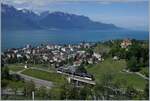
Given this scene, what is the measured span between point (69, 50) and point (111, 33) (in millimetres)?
357

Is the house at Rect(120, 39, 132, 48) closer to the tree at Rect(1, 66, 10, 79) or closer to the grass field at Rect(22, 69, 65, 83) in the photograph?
the grass field at Rect(22, 69, 65, 83)

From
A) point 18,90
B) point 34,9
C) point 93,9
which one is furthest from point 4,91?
point 93,9

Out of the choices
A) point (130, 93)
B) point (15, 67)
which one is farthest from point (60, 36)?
point (130, 93)

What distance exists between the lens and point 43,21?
247cm

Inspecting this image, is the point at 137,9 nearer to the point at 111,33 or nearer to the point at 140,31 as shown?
the point at 140,31

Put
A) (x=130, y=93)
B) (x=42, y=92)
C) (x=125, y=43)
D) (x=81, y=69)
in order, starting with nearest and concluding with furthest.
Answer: (x=42, y=92) < (x=130, y=93) < (x=81, y=69) < (x=125, y=43)

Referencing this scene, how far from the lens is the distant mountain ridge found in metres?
2.19

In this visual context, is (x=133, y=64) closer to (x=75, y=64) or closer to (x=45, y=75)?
(x=75, y=64)

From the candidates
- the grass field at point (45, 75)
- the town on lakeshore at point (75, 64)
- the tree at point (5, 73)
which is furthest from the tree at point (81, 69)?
the tree at point (5, 73)

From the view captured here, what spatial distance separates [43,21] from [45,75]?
437 millimetres

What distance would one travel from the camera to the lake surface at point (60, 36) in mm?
2375

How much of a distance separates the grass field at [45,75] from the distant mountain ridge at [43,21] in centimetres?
35

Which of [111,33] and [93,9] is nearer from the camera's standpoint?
[93,9]

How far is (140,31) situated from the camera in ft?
7.06
